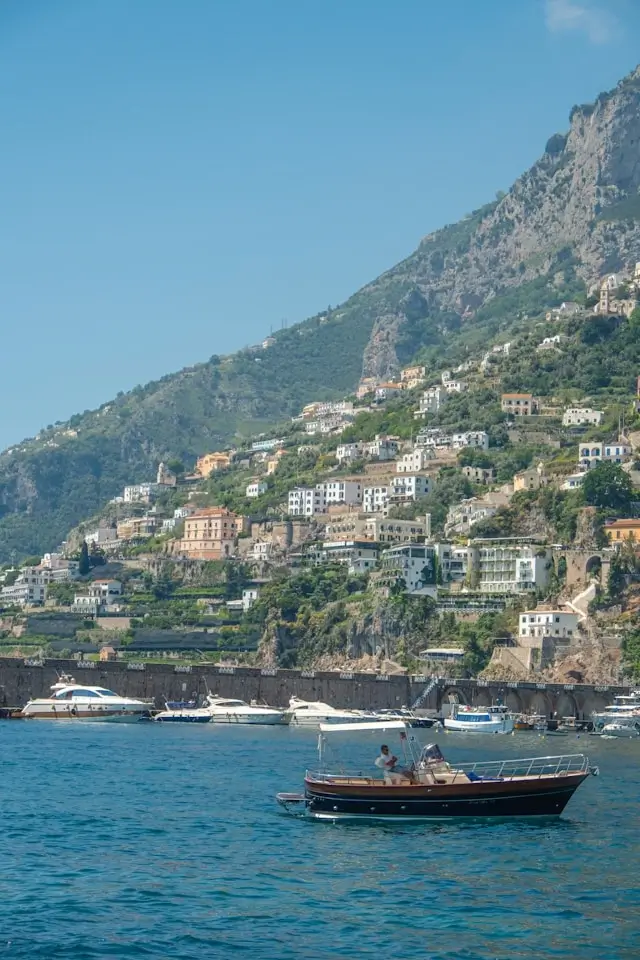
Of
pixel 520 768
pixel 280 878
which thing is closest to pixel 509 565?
pixel 520 768

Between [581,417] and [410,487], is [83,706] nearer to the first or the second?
[410,487]

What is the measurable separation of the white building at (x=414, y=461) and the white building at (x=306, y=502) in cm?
971

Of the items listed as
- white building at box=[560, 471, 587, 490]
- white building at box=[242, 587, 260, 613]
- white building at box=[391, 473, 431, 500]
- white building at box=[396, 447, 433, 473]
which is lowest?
white building at box=[242, 587, 260, 613]

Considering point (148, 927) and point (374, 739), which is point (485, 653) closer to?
point (374, 739)

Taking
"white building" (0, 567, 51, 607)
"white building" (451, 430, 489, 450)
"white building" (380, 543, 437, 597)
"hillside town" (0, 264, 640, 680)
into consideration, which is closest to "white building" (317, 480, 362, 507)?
"hillside town" (0, 264, 640, 680)

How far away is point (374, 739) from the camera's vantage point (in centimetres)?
10356

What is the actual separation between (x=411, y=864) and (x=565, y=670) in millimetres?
89620

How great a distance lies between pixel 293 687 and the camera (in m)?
122

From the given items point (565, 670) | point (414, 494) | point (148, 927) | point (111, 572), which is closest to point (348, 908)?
point (148, 927)

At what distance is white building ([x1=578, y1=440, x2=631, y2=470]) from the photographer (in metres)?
169

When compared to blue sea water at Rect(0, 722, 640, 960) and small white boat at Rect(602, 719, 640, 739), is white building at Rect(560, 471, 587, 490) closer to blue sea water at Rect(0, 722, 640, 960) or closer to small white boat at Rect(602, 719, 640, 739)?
small white boat at Rect(602, 719, 640, 739)

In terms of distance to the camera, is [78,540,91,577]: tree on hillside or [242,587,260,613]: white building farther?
[78,540,91,577]: tree on hillside

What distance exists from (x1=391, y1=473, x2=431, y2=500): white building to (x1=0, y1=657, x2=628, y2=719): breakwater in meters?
56.0

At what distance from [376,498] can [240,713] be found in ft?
250
